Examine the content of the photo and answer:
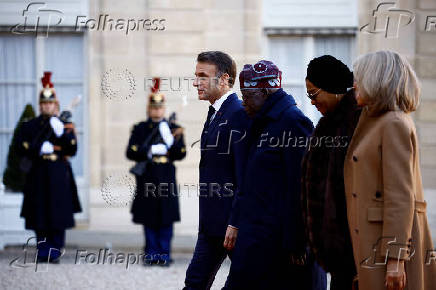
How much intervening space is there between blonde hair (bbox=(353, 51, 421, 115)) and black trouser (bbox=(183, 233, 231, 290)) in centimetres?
168

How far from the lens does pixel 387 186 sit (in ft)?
12.3

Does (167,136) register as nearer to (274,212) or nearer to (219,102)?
(219,102)

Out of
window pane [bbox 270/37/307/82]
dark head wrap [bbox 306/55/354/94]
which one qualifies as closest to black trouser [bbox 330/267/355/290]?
dark head wrap [bbox 306/55/354/94]

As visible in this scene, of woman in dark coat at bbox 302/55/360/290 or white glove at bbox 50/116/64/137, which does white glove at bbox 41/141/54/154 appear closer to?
white glove at bbox 50/116/64/137

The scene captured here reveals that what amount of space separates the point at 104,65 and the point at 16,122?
145cm

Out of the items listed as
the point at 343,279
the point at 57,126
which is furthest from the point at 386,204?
the point at 57,126

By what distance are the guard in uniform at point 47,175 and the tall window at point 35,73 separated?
154 centimetres

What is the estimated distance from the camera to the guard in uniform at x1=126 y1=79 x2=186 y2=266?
29.9 ft

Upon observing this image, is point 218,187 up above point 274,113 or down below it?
below

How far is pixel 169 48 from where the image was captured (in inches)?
413

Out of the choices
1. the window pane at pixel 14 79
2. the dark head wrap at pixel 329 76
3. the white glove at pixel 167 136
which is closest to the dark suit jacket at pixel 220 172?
the dark head wrap at pixel 329 76

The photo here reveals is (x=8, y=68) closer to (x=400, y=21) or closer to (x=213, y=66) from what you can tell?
(x=400, y=21)

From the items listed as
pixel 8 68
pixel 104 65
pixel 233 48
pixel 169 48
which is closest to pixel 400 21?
pixel 233 48

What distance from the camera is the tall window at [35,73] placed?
427 inches
